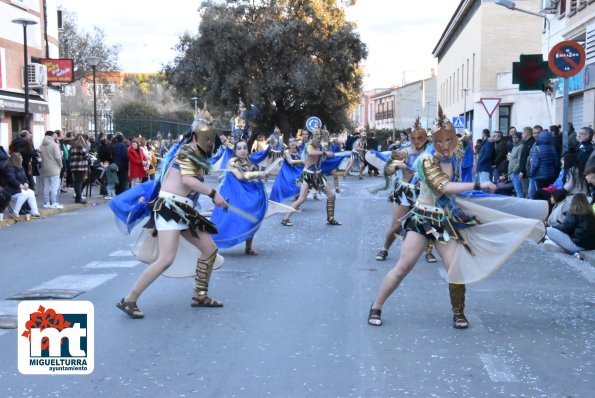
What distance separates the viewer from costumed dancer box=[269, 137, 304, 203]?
14.6 m

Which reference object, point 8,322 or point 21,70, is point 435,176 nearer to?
point 8,322

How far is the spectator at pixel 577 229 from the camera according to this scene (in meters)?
10.2

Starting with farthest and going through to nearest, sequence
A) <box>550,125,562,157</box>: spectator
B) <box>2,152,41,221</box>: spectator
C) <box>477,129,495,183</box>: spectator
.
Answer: <box>477,129,495,183</box>: spectator → <box>550,125,562,157</box>: spectator → <box>2,152,41,221</box>: spectator

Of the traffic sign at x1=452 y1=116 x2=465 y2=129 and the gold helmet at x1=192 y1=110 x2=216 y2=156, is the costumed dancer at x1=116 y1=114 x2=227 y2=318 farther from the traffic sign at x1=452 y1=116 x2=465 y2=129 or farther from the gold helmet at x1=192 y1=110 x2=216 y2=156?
the traffic sign at x1=452 y1=116 x2=465 y2=129

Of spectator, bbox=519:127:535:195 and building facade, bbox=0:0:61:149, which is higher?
building facade, bbox=0:0:61:149

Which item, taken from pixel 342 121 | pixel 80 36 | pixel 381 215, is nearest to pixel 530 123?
pixel 342 121

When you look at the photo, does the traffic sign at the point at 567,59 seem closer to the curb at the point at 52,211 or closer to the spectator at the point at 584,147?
Answer: the spectator at the point at 584,147

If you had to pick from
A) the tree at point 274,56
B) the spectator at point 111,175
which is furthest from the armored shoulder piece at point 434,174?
the tree at point 274,56

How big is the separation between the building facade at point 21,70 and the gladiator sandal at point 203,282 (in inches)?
716

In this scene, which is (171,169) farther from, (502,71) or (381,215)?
(502,71)

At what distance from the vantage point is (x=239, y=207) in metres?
9.80

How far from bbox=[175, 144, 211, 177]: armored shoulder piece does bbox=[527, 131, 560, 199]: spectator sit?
9857 mm

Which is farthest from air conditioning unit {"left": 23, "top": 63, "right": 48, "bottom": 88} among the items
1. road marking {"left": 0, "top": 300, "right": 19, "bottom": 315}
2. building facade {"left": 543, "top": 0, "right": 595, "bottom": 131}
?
road marking {"left": 0, "top": 300, "right": 19, "bottom": 315}

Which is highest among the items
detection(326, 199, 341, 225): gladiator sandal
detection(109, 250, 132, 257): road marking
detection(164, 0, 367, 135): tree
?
detection(164, 0, 367, 135): tree
